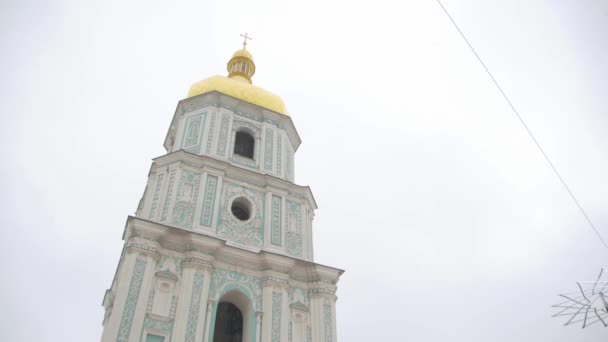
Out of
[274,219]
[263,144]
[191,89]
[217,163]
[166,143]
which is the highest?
[191,89]

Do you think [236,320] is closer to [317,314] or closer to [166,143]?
[317,314]

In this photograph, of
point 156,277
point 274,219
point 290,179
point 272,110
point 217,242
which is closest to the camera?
point 156,277

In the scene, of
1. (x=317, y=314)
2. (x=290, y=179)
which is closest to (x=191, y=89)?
(x=290, y=179)

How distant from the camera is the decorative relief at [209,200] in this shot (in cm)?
1513

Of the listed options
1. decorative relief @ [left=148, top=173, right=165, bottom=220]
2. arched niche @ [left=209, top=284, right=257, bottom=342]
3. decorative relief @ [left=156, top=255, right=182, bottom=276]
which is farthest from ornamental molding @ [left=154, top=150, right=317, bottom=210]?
arched niche @ [left=209, top=284, right=257, bottom=342]

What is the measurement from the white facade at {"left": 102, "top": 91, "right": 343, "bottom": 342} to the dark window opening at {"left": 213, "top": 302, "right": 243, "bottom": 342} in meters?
0.24

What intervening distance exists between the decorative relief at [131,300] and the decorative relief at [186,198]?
1940 mm

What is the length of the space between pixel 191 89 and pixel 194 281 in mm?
9551

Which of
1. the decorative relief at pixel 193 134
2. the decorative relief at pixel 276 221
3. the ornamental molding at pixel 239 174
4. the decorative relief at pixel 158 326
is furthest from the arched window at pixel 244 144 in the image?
the decorative relief at pixel 158 326

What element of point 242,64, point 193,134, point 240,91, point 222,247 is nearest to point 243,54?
point 242,64

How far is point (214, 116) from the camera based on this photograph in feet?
61.1

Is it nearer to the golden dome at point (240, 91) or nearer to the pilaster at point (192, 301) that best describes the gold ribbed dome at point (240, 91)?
the golden dome at point (240, 91)

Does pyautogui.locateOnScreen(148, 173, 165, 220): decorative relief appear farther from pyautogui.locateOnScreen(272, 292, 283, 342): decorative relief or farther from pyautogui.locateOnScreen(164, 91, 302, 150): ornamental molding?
pyautogui.locateOnScreen(272, 292, 283, 342): decorative relief

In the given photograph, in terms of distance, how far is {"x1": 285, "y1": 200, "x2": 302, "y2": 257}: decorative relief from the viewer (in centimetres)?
1593
